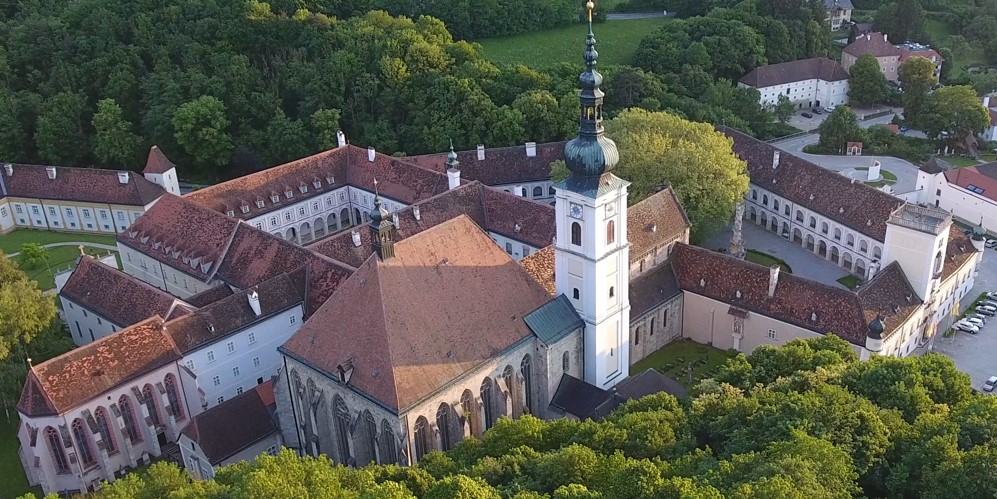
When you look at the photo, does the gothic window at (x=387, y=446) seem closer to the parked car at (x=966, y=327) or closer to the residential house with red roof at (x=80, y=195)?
the parked car at (x=966, y=327)

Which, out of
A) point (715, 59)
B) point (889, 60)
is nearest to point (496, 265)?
point (715, 59)

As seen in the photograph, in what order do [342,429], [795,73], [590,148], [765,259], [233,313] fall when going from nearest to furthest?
1. [590,148]
2. [342,429]
3. [233,313]
4. [765,259]
5. [795,73]

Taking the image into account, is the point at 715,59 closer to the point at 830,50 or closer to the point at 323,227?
the point at 830,50

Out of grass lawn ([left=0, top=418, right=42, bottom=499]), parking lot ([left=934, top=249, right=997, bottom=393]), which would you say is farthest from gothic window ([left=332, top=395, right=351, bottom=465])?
parking lot ([left=934, top=249, right=997, bottom=393])

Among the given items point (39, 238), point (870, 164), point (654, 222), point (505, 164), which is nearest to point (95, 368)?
point (654, 222)

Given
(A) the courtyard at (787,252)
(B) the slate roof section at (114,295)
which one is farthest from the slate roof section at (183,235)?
(A) the courtyard at (787,252)

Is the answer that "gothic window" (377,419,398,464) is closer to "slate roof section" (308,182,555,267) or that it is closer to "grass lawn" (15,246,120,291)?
"slate roof section" (308,182,555,267)

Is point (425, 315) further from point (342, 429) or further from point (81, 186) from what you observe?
point (81, 186)
